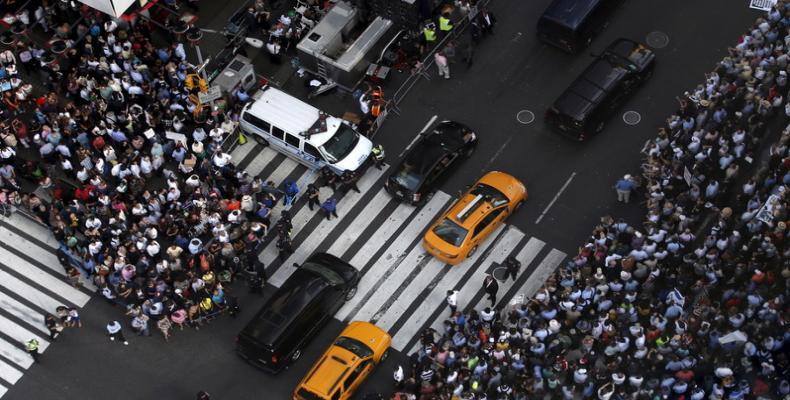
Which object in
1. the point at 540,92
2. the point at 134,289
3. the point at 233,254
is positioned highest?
the point at 540,92

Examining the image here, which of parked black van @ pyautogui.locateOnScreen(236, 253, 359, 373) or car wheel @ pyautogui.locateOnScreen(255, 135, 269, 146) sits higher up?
car wheel @ pyautogui.locateOnScreen(255, 135, 269, 146)

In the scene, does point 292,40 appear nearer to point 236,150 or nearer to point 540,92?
point 236,150

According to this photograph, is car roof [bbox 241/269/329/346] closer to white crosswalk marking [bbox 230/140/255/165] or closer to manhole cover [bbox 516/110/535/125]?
white crosswalk marking [bbox 230/140/255/165]

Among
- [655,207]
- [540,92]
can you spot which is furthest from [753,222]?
[540,92]

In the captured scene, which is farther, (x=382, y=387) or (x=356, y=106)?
(x=356, y=106)

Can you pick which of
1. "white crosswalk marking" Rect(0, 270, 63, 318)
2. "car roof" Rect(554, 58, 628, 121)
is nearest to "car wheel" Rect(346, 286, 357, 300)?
"car roof" Rect(554, 58, 628, 121)

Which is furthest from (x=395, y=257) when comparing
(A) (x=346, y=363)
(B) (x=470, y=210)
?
(A) (x=346, y=363)

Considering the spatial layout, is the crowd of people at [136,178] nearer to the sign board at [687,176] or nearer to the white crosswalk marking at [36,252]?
the white crosswalk marking at [36,252]

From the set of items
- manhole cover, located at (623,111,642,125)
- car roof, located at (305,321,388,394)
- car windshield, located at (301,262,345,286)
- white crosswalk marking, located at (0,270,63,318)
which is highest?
manhole cover, located at (623,111,642,125)
